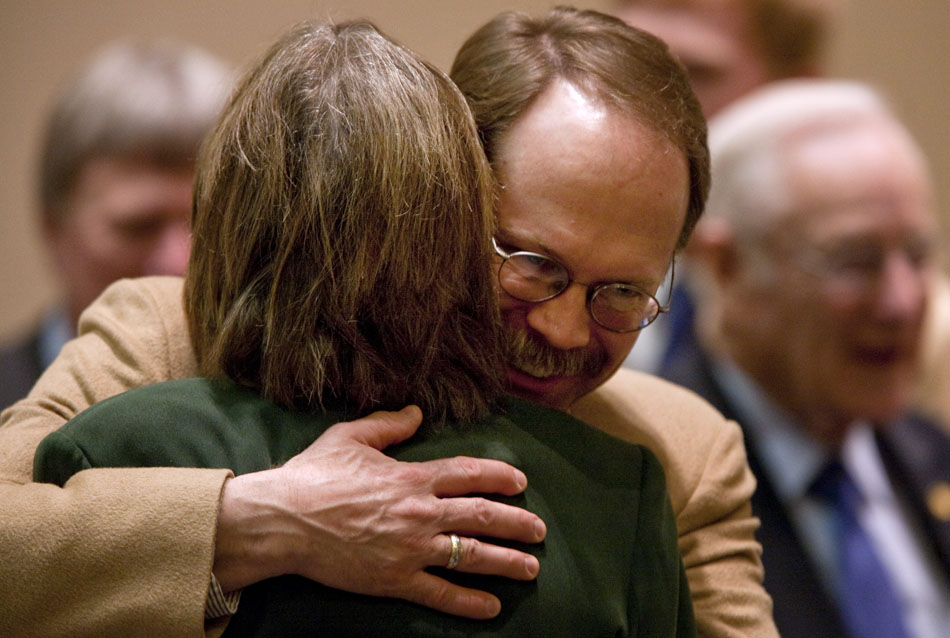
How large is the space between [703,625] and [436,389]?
598mm

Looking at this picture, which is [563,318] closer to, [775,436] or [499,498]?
[499,498]

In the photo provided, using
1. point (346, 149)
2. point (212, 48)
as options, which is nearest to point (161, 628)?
point (346, 149)

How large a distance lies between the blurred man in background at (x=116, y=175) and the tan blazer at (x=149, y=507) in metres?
A: 1.49

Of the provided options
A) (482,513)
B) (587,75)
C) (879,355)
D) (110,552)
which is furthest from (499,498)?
(879,355)

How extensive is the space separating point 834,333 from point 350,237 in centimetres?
228

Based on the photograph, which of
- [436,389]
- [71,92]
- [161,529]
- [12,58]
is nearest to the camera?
[161,529]

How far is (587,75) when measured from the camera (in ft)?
5.34

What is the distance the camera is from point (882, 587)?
3047mm

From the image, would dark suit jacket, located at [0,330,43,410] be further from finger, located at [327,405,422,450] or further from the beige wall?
finger, located at [327,405,422,450]

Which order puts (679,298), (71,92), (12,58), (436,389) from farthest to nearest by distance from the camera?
(12,58) < (679,298) < (71,92) < (436,389)

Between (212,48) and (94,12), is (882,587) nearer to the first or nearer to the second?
(212,48)

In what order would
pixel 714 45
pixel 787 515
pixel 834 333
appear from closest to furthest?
1. pixel 787 515
2. pixel 834 333
3. pixel 714 45

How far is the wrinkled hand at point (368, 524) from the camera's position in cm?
137

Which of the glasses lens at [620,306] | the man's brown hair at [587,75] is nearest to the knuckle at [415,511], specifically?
the glasses lens at [620,306]
